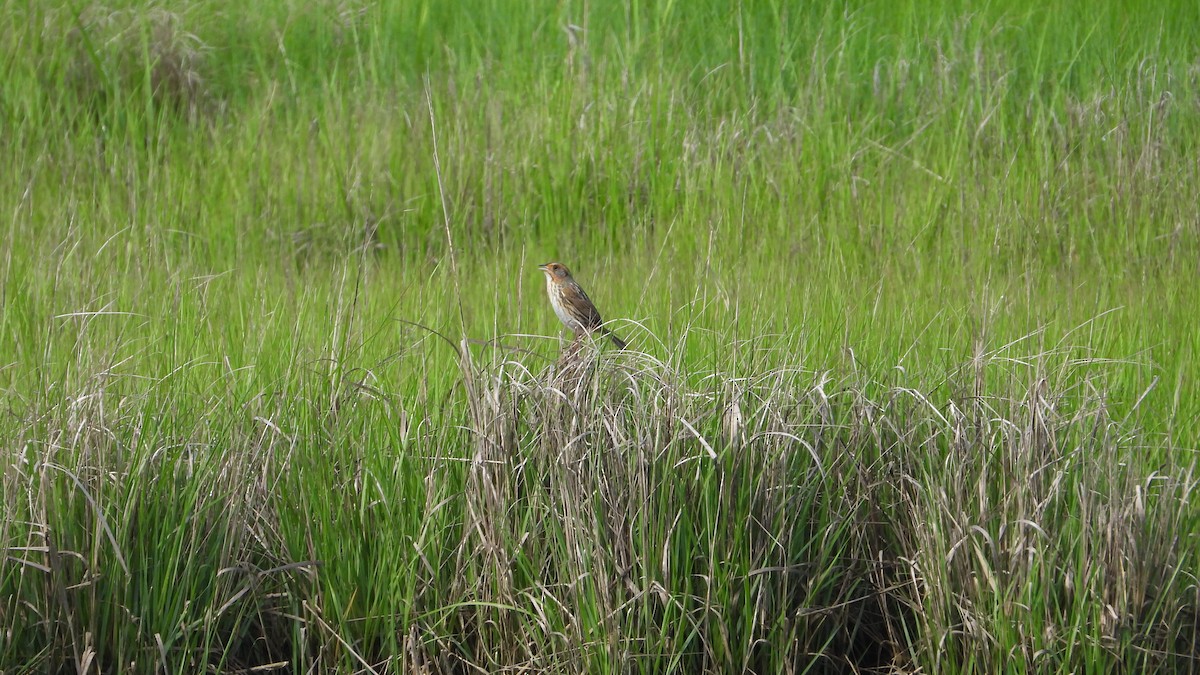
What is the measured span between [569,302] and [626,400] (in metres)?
1.14

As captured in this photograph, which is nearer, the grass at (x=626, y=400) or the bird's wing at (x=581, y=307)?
the grass at (x=626, y=400)

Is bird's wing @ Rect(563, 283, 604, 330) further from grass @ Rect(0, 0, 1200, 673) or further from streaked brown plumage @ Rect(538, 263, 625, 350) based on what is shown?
grass @ Rect(0, 0, 1200, 673)

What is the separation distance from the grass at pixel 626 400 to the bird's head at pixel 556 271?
5.3 inches

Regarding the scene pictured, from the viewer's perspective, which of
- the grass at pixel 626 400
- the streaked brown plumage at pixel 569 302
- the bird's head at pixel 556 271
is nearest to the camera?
the grass at pixel 626 400

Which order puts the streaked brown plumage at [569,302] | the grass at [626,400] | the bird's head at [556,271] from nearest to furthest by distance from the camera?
the grass at [626,400]
the streaked brown plumage at [569,302]
the bird's head at [556,271]

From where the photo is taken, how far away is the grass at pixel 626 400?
306 centimetres

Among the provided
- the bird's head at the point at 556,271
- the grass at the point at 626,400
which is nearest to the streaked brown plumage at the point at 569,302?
the bird's head at the point at 556,271

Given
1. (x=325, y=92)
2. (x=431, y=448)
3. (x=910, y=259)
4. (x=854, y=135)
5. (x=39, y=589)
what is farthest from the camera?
(x=325, y=92)

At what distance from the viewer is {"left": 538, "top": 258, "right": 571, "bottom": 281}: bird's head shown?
4.87 metres

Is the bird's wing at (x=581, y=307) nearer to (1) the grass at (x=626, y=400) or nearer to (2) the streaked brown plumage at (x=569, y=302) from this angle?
(2) the streaked brown plumage at (x=569, y=302)

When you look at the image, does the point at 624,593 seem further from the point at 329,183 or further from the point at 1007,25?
the point at 1007,25

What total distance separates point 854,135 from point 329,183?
2.33m

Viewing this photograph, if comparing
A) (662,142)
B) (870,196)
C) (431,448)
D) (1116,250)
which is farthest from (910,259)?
(431,448)

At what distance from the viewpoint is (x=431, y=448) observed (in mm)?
3389
